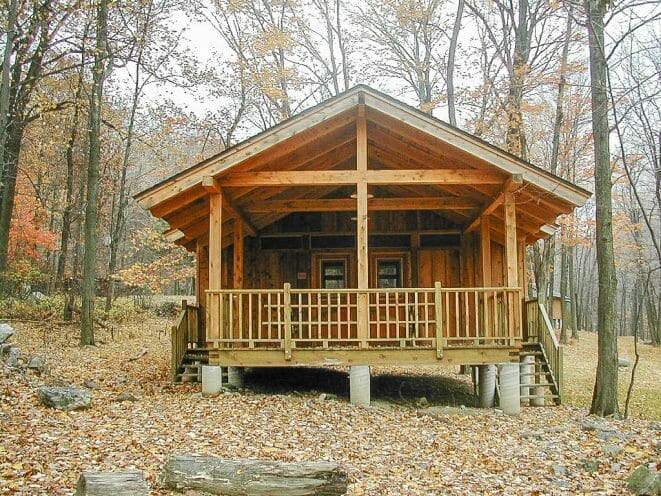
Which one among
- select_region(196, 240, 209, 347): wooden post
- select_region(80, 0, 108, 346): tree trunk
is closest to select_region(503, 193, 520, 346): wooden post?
select_region(196, 240, 209, 347): wooden post

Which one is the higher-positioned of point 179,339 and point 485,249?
point 485,249

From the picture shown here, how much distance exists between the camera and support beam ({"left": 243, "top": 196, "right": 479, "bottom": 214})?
14031mm

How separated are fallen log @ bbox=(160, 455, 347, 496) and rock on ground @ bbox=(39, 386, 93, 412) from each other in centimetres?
377

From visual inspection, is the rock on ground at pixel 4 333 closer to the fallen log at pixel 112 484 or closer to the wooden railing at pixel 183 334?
the wooden railing at pixel 183 334

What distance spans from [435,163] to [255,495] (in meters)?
9.10

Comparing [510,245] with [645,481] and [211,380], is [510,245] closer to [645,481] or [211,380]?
[645,481]

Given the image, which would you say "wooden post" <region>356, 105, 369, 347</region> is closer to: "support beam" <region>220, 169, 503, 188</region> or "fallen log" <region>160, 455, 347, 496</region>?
"support beam" <region>220, 169, 503, 188</region>

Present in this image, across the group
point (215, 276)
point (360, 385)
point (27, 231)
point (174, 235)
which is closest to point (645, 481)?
point (360, 385)

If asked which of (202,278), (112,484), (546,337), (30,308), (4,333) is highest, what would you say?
(202,278)

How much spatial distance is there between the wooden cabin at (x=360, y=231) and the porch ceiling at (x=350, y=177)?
29 millimetres

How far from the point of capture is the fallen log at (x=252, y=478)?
260 inches

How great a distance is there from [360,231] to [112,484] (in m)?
6.88

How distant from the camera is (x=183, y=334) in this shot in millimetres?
14461

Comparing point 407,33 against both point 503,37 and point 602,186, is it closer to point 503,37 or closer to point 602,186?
point 503,37
